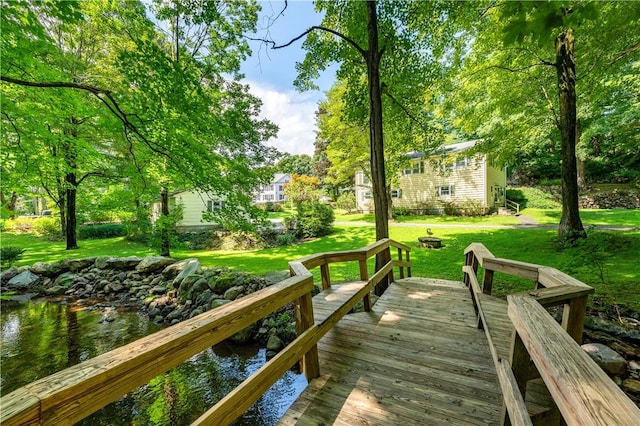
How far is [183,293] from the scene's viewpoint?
7289 millimetres

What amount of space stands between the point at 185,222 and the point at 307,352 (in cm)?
1994

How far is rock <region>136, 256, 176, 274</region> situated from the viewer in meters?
9.42

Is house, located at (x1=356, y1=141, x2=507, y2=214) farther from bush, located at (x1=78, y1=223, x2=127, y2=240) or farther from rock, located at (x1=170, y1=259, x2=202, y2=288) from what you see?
bush, located at (x1=78, y1=223, x2=127, y2=240)

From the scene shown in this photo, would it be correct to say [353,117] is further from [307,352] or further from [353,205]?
[353,205]

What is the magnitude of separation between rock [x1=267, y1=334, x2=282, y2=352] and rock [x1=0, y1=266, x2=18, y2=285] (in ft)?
34.4

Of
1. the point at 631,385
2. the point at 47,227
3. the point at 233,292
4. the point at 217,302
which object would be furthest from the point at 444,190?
the point at 47,227

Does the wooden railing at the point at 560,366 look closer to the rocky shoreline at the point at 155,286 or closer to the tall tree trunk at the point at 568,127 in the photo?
the rocky shoreline at the point at 155,286

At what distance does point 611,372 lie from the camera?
3.22 meters

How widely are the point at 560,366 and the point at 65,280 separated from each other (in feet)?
41.9

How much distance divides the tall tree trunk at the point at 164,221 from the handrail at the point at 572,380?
1025 cm

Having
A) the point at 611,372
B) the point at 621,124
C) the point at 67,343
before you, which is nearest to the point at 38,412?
the point at 611,372

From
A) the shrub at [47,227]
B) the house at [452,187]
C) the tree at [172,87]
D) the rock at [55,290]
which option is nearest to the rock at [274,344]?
the tree at [172,87]

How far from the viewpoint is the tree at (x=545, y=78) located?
7.14 m

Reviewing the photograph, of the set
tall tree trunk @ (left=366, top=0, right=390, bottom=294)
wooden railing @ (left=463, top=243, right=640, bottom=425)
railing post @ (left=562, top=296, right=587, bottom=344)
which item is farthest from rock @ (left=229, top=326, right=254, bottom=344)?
railing post @ (left=562, top=296, right=587, bottom=344)
